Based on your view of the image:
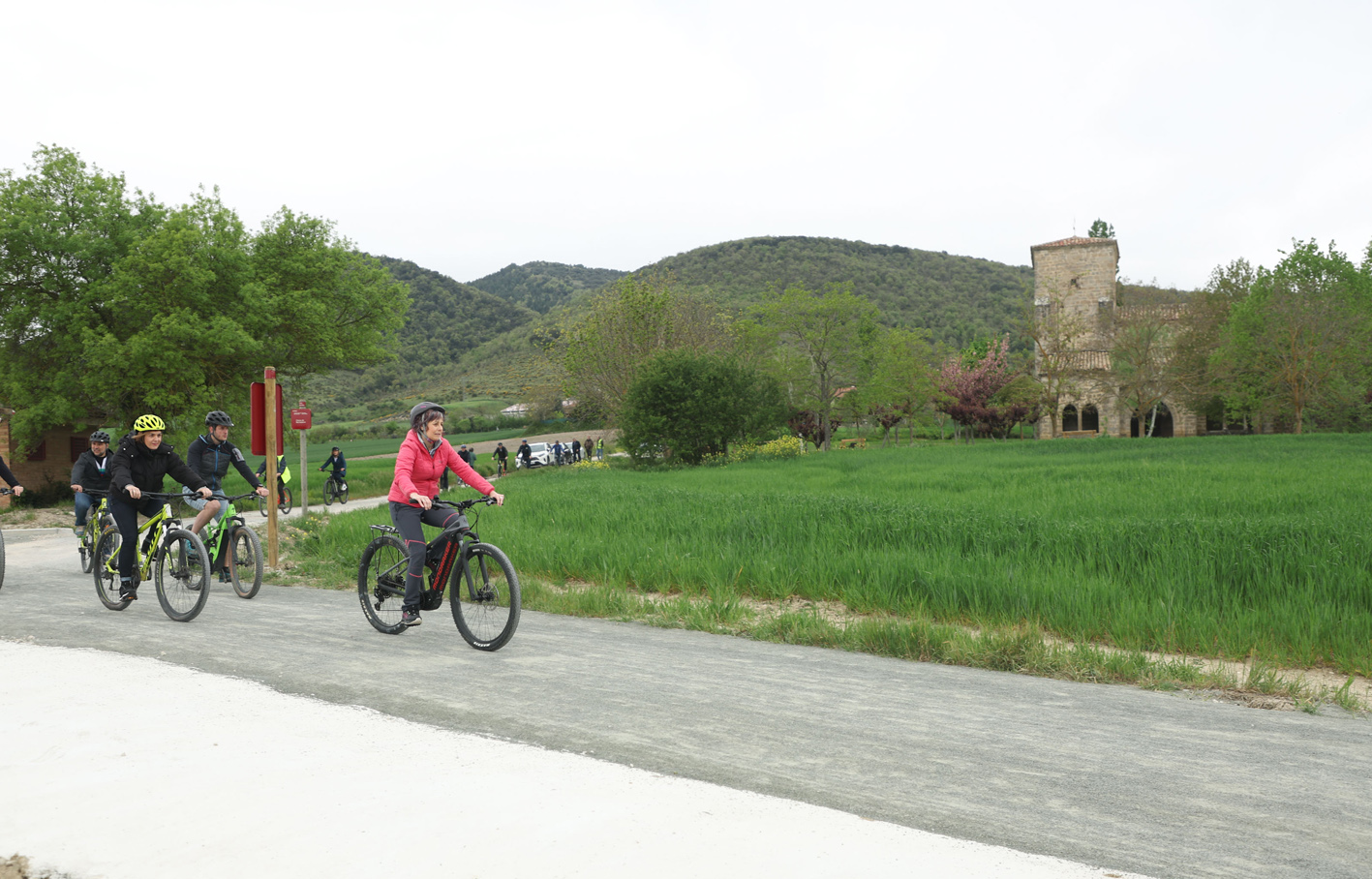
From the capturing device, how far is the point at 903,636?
22.5 ft

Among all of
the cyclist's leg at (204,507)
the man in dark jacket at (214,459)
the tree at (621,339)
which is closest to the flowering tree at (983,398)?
the tree at (621,339)

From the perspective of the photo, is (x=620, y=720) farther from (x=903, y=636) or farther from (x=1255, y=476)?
(x=1255, y=476)

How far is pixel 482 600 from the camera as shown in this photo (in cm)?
684

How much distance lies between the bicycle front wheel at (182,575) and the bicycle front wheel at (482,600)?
3100 millimetres

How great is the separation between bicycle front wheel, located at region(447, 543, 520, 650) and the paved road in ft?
0.57

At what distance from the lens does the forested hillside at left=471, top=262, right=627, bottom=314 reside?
15200cm

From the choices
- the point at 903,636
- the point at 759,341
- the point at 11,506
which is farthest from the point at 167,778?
the point at 759,341

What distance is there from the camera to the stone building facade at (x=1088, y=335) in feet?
174

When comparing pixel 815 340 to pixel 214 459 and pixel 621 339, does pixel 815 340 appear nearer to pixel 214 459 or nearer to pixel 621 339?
pixel 621 339

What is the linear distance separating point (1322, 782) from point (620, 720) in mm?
3446

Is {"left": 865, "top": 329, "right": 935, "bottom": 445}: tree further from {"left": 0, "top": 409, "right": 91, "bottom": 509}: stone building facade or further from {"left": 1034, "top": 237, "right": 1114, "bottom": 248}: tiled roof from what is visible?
{"left": 0, "top": 409, "right": 91, "bottom": 509}: stone building facade

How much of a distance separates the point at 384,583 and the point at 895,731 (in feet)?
15.5

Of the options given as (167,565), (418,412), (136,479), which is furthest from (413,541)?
(136,479)

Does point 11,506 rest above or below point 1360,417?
below
